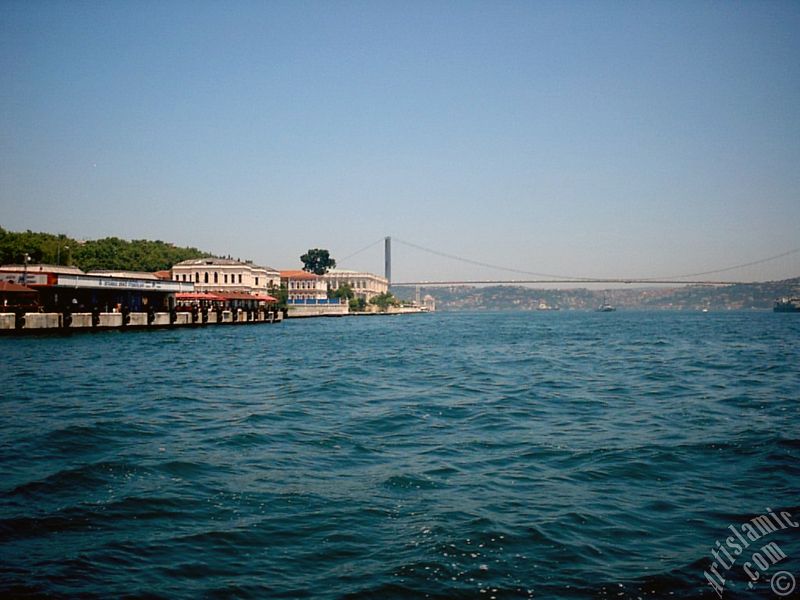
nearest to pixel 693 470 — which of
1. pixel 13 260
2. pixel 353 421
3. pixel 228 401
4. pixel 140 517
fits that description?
pixel 353 421

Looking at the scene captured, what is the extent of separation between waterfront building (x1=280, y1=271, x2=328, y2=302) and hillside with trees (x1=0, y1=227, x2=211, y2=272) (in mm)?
20010

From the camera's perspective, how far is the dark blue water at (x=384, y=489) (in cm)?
475

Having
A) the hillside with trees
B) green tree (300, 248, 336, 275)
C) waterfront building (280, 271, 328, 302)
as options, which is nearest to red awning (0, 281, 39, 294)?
the hillside with trees

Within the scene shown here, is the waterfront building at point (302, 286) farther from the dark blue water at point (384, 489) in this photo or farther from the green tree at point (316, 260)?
the dark blue water at point (384, 489)

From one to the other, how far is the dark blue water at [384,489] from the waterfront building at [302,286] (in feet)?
341

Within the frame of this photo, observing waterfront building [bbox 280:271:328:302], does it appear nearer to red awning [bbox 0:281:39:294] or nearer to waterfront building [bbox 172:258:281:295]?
waterfront building [bbox 172:258:281:295]

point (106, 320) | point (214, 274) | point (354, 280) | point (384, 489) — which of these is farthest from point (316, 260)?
point (384, 489)

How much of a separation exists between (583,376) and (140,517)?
1544 centimetres

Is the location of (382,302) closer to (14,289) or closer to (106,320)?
(106,320)

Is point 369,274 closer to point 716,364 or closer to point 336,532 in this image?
point 716,364

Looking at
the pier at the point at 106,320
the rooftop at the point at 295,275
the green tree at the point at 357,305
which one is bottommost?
the pier at the point at 106,320

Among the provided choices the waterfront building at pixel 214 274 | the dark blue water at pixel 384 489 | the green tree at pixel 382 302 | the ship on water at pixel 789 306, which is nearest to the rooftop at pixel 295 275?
the green tree at pixel 382 302

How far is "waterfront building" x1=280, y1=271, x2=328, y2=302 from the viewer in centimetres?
11875

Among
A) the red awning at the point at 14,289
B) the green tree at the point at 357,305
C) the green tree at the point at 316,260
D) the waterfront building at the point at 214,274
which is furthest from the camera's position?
the green tree at the point at 316,260
